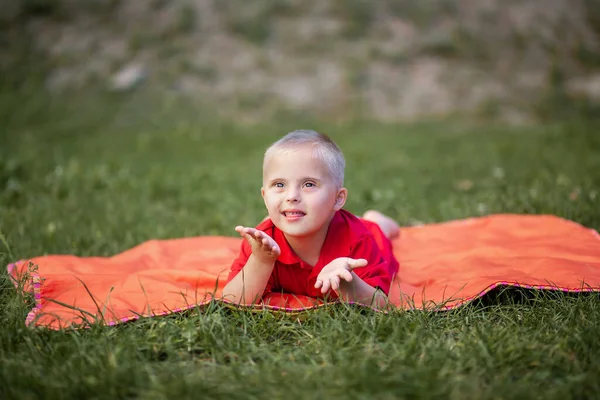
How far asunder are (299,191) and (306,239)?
0.89ft

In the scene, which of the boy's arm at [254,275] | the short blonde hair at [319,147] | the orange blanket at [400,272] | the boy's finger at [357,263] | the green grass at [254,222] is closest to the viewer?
the green grass at [254,222]

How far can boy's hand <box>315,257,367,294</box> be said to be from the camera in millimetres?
2348

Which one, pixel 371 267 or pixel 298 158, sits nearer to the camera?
pixel 298 158

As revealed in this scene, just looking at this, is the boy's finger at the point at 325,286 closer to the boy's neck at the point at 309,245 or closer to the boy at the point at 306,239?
the boy at the point at 306,239

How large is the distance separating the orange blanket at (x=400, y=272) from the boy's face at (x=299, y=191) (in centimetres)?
36

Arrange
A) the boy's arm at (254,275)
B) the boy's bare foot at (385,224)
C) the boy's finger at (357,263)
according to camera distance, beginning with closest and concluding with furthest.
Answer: the boy's finger at (357,263)
the boy's arm at (254,275)
the boy's bare foot at (385,224)

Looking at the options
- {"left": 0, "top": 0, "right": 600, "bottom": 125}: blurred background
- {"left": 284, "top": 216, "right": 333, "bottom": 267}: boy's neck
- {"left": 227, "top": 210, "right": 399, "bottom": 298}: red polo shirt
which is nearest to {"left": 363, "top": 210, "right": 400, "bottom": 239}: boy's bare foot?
{"left": 227, "top": 210, "right": 399, "bottom": 298}: red polo shirt

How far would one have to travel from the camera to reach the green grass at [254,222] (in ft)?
6.53

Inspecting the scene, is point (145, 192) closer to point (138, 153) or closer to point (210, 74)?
point (138, 153)

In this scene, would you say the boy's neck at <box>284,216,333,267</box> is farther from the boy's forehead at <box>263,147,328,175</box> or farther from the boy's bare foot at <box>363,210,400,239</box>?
the boy's bare foot at <box>363,210,400,239</box>

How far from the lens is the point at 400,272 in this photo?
3.26 meters

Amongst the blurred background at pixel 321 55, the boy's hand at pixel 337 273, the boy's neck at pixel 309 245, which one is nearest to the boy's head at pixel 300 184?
the boy's neck at pixel 309 245

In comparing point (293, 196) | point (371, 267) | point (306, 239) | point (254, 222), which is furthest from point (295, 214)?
point (254, 222)

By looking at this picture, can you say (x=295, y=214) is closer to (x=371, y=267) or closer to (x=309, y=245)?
(x=309, y=245)
